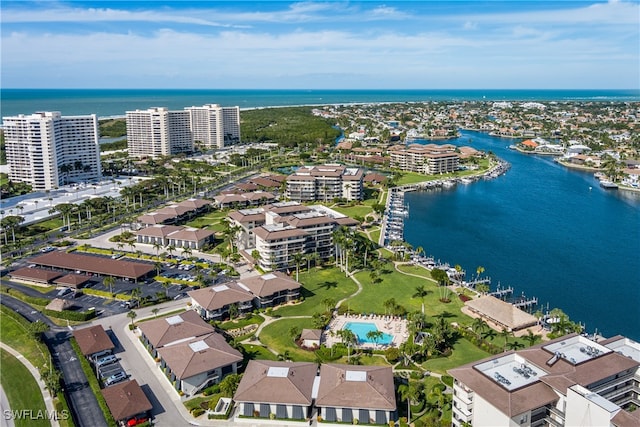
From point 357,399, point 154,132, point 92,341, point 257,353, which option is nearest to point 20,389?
point 92,341

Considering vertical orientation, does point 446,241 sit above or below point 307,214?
below

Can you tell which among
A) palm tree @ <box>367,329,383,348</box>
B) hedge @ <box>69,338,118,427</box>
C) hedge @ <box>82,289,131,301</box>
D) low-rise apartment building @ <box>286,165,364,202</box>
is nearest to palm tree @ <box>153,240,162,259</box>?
hedge @ <box>82,289,131,301</box>

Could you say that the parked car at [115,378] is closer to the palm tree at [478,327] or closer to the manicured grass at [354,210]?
the palm tree at [478,327]

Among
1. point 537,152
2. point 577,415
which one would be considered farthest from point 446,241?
point 537,152

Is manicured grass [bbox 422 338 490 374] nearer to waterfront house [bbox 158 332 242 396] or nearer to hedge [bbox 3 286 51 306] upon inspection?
waterfront house [bbox 158 332 242 396]

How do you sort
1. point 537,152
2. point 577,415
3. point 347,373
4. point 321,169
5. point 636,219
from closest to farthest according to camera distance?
point 577,415, point 347,373, point 636,219, point 321,169, point 537,152

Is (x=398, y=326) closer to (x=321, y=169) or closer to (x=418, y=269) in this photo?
(x=418, y=269)

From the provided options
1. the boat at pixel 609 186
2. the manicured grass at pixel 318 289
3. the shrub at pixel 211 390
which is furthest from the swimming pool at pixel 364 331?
the boat at pixel 609 186
